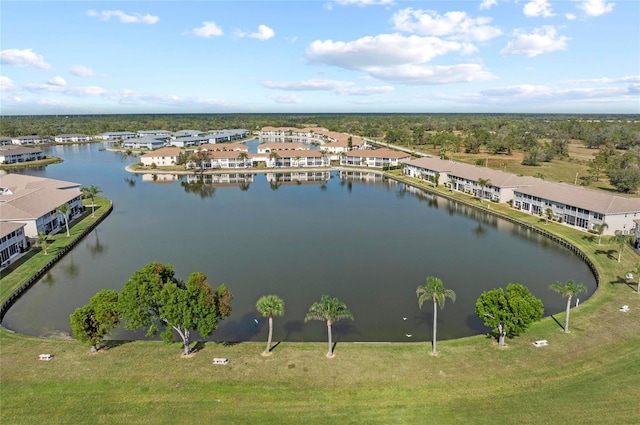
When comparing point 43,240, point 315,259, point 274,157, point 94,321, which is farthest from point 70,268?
point 274,157

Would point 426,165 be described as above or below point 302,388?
above

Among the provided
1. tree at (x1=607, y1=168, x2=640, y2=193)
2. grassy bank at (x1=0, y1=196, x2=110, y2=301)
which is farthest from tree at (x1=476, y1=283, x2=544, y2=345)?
tree at (x1=607, y1=168, x2=640, y2=193)

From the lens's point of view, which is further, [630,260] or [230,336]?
[630,260]

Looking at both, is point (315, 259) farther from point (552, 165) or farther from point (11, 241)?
point (552, 165)

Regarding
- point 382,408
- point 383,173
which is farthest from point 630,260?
point 383,173

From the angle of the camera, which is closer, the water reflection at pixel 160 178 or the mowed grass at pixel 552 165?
the mowed grass at pixel 552 165

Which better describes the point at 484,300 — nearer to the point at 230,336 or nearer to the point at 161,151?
the point at 230,336

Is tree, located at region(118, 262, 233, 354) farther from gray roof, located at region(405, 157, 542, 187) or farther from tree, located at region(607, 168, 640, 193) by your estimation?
tree, located at region(607, 168, 640, 193)

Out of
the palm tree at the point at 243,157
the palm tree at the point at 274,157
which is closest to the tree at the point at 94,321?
the palm tree at the point at 274,157

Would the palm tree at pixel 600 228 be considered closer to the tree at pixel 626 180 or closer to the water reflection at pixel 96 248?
the tree at pixel 626 180
